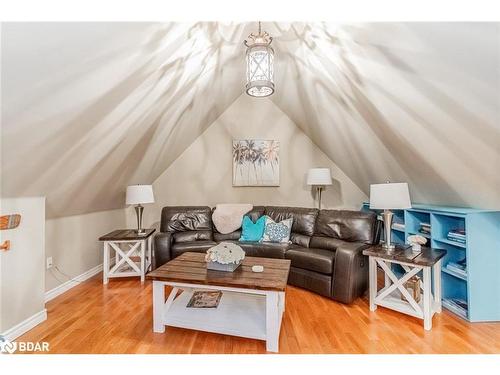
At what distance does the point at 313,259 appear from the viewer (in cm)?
271

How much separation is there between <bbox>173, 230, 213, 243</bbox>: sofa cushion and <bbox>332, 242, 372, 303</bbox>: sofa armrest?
183 centimetres

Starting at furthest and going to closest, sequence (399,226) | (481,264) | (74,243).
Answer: (399,226) < (74,243) < (481,264)

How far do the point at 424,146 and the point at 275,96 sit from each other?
227 cm

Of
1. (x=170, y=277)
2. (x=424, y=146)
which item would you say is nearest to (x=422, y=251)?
(x=424, y=146)

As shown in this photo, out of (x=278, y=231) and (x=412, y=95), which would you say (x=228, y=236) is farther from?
(x=412, y=95)

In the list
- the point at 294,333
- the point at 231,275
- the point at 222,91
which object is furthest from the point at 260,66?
the point at 294,333

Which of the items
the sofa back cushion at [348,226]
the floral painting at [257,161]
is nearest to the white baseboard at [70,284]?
the floral painting at [257,161]

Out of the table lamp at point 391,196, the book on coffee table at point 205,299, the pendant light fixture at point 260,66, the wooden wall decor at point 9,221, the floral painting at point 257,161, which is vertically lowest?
the book on coffee table at point 205,299

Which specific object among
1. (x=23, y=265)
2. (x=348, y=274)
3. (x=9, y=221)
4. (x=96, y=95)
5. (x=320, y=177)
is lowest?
(x=348, y=274)

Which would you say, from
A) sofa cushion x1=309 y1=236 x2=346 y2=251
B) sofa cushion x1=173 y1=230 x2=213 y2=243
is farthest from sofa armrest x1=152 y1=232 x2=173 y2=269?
sofa cushion x1=309 y1=236 x2=346 y2=251

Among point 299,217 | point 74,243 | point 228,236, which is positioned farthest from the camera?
point 228,236

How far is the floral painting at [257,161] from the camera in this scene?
426cm

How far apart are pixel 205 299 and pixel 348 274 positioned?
4.64 ft

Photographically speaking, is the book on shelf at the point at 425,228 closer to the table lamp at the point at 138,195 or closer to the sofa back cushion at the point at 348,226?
the sofa back cushion at the point at 348,226
